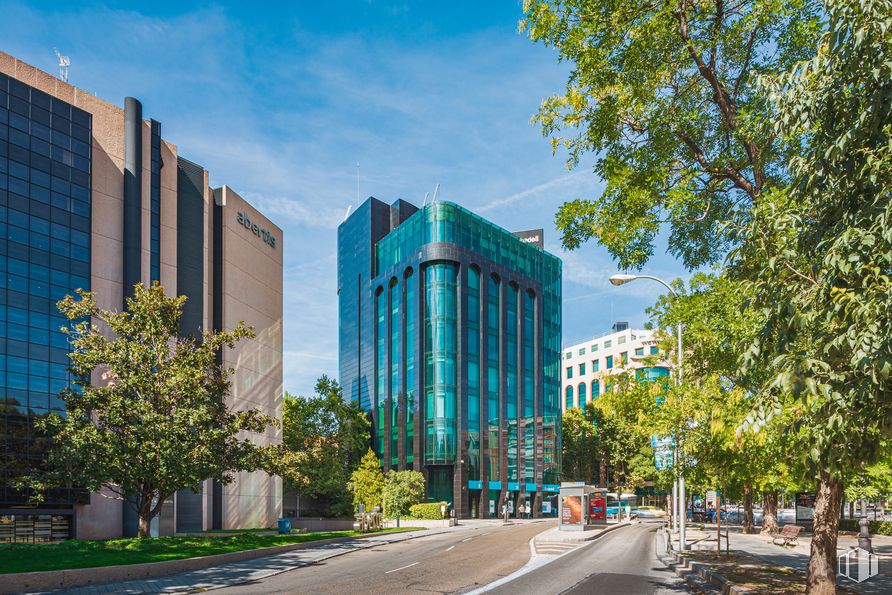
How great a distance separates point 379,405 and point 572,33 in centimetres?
7591

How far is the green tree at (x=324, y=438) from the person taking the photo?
212 feet

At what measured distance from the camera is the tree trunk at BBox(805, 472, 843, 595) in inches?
517

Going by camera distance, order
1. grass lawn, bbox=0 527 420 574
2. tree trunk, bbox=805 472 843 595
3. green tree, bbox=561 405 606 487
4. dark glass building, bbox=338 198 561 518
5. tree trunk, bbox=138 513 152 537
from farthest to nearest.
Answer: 1. green tree, bbox=561 405 606 487
2. dark glass building, bbox=338 198 561 518
3. tree trunk, bbox=138 513 152 537
4. grass lawn, bbox=0 527 420 574
5. tree trunk, bbox=805 472 843 595

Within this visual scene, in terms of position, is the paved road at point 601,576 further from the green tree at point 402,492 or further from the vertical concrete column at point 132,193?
the green tree at point 402,492

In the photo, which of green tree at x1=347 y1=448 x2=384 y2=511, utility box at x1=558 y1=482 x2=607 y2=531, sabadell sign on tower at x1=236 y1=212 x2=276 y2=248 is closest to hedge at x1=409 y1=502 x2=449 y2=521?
green tree at x1=347 y1=448 x2=384 y2=511

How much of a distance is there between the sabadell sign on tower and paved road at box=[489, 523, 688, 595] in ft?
131

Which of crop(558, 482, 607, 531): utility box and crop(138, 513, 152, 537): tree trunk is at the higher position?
crop(138, 513, 152, 537): tree trunk

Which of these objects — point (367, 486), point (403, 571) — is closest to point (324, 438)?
point (367, 486)

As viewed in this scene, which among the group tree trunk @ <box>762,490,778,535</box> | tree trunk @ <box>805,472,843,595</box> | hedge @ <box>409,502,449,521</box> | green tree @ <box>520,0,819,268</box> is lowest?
hedge @ <box>409,502,449,521</box>

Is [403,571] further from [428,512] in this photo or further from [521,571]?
[428,512]

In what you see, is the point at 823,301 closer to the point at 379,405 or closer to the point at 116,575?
the point at 116,575

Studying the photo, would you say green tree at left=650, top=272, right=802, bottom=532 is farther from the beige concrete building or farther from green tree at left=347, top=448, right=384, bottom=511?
green tree at left=347, top=448, right=384, bottom=511

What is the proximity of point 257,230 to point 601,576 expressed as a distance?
157ft

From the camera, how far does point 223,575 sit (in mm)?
20703
